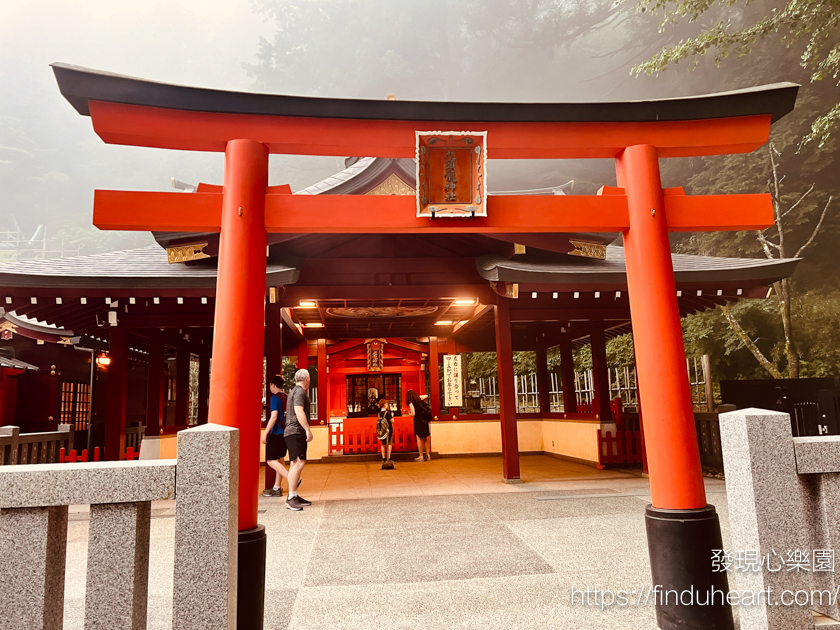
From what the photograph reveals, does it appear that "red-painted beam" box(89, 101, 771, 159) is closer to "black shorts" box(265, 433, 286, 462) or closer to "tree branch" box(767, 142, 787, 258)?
"black shorts" box(265, 433, 286, 462)

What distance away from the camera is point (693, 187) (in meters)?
20.7

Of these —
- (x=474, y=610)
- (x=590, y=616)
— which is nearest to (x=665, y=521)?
(x=590, y=616)

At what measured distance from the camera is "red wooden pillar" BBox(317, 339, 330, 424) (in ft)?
42.9

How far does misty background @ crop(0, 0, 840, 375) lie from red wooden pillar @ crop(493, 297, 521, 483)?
12023 mm

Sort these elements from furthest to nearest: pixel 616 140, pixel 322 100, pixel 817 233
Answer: pixel 817 233 < pixel 616 140 < pixel 322 100

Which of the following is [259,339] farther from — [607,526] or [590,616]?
[607,526]

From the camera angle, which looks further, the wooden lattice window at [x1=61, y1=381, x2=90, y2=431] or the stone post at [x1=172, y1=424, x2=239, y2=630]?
the wooden lattice window at [x1=61, y1=381, x2=90, y2=431]

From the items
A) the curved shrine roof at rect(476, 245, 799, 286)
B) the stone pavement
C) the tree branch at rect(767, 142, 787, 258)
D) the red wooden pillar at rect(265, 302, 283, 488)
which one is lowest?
the stone pavement

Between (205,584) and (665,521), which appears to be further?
(665,521)

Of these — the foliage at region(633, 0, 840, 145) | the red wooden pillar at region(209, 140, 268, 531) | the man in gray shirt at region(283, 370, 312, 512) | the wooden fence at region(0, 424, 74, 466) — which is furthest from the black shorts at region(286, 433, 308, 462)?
the foliage at region(633, 0, 840, 145)

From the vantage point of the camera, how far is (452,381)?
1310 cm

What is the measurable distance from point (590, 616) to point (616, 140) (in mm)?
3705

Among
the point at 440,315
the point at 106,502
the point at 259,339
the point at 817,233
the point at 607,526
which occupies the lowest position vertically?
the point at 607,526

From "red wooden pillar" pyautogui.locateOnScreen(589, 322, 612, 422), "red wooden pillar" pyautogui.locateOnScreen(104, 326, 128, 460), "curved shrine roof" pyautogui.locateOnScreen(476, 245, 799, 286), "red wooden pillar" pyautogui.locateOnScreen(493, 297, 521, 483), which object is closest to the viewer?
"curved shrine roof" pyautogui.locateOnScreen(476, 245, 799, 286)
